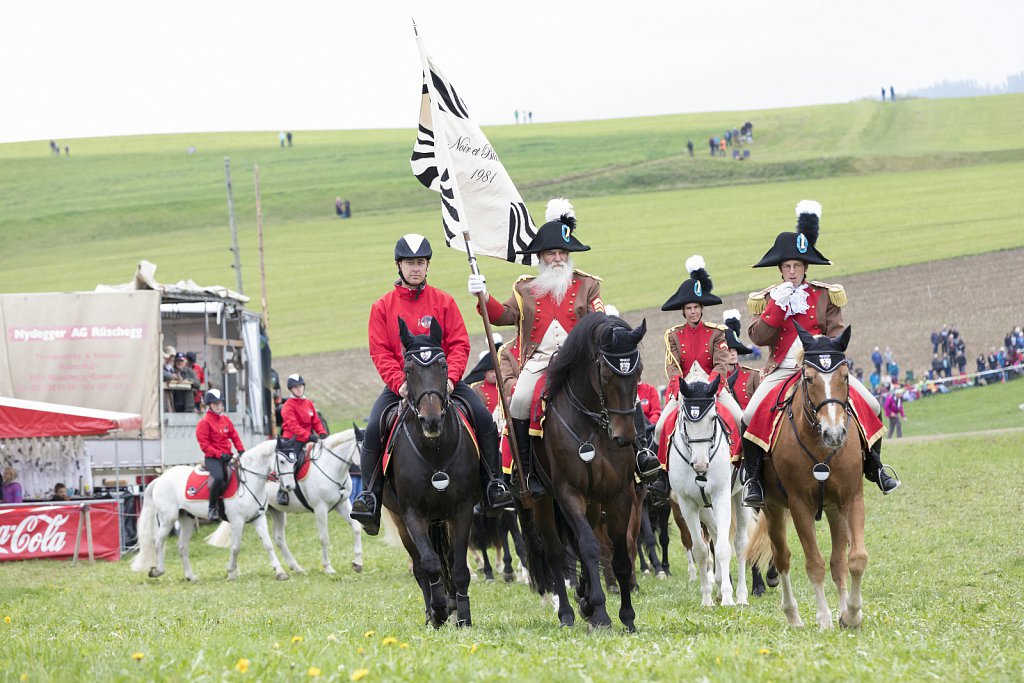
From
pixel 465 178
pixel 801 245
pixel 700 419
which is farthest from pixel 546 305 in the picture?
pixel 700 419

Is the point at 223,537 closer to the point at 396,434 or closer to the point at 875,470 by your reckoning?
the point at 396,434

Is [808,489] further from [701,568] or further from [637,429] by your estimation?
[701,568]

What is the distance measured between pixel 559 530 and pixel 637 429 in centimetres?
166

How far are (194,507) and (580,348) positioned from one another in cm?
1203

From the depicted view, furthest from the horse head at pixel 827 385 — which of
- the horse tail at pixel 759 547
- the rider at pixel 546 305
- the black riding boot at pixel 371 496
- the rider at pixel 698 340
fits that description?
the black riding boot at pixel 371 496

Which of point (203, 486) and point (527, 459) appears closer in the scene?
point (527, 459)

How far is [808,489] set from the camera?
9867mm

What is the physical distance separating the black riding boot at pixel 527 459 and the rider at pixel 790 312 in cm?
174

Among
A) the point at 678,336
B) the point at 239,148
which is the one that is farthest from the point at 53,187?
the point at 678,336

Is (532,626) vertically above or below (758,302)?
below

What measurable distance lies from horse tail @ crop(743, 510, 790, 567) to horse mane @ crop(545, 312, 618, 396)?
11.1 ft

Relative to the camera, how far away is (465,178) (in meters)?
12.0

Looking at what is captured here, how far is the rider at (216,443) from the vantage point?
1980cm

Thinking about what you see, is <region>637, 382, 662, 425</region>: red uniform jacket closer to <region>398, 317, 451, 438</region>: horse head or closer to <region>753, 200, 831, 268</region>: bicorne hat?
<region>753, 200, 831, 268</region>: bicorne hat
